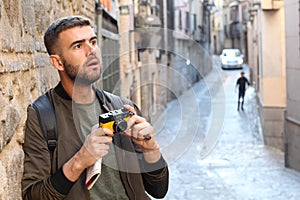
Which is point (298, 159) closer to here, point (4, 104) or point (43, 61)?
point (43, 61)

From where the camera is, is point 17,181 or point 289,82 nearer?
point 17,181

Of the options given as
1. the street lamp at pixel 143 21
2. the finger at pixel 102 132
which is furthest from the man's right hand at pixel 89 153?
the street lamp at pixel 143 21

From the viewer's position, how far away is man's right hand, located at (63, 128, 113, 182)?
1.72 metres

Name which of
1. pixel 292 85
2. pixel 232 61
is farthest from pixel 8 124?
pixel 232 61

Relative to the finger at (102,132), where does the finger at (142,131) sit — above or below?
below

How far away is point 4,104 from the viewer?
2109 mm

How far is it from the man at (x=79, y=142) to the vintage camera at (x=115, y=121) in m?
0.03

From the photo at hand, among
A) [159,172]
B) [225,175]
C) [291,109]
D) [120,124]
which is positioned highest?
[120,124]

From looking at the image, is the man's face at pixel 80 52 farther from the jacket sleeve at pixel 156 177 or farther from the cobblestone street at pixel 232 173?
the cobblestone street at pixel 232 173

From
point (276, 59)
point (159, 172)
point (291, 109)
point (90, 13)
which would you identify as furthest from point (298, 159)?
point (159, 172)

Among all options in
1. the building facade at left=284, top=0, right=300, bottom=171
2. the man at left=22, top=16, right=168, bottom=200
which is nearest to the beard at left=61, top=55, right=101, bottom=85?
the man at left=22, top=16, right=168, bottom=200

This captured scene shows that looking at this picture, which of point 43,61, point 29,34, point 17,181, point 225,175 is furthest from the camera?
point 225,175

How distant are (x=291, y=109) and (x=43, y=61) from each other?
769 cm

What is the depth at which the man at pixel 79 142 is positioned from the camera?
6.00 feet
